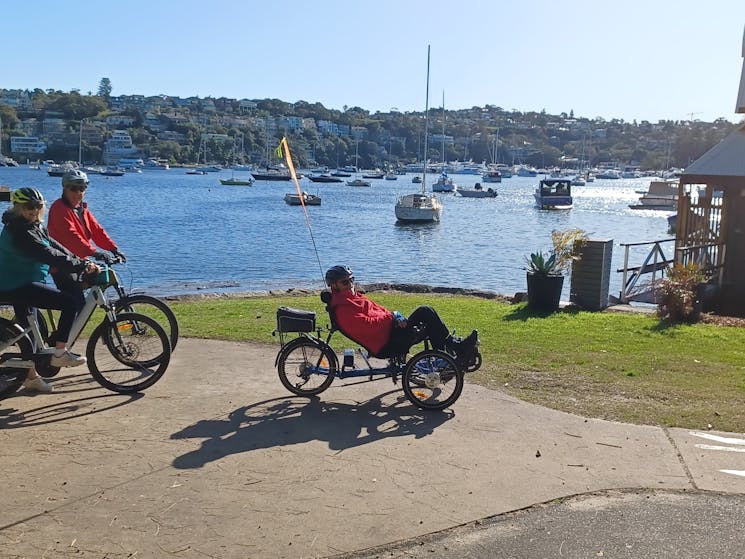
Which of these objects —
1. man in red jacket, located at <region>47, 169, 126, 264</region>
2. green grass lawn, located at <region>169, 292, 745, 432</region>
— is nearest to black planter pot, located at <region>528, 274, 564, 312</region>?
green grass lawn, located at <region>169, 292, 745, 432</region>

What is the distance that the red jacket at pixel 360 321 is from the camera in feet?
22.2

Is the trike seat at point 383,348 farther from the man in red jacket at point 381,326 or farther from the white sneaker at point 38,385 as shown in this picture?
the white sneaker at point 38,385

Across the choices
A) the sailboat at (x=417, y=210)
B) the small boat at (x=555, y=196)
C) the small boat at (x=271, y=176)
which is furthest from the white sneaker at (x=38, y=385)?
the small boat at (x=271, y=176)

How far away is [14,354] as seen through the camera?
673 cm

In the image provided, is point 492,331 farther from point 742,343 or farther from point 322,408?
point 322,408

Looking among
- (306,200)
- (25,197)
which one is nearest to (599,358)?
(25,197)

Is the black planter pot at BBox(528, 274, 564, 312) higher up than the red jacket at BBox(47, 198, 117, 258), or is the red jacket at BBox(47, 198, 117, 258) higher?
the red jacket at BBox(47, 198, 117, 258)

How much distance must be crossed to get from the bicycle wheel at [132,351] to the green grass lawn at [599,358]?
2.39 metres

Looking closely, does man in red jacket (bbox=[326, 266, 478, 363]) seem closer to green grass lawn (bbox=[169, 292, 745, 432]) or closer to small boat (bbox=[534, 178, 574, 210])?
green grass lawn (bbox=[169, 292, 745, 432])

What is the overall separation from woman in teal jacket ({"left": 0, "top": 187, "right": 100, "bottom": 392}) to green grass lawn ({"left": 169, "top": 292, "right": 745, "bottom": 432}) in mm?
3038

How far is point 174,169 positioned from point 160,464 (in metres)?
189

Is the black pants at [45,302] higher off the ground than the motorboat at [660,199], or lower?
higher

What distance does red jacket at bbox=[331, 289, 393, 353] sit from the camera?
6.77 m

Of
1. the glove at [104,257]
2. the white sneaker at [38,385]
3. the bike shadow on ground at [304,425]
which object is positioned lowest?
the bike shadow on ground at [304,425]
